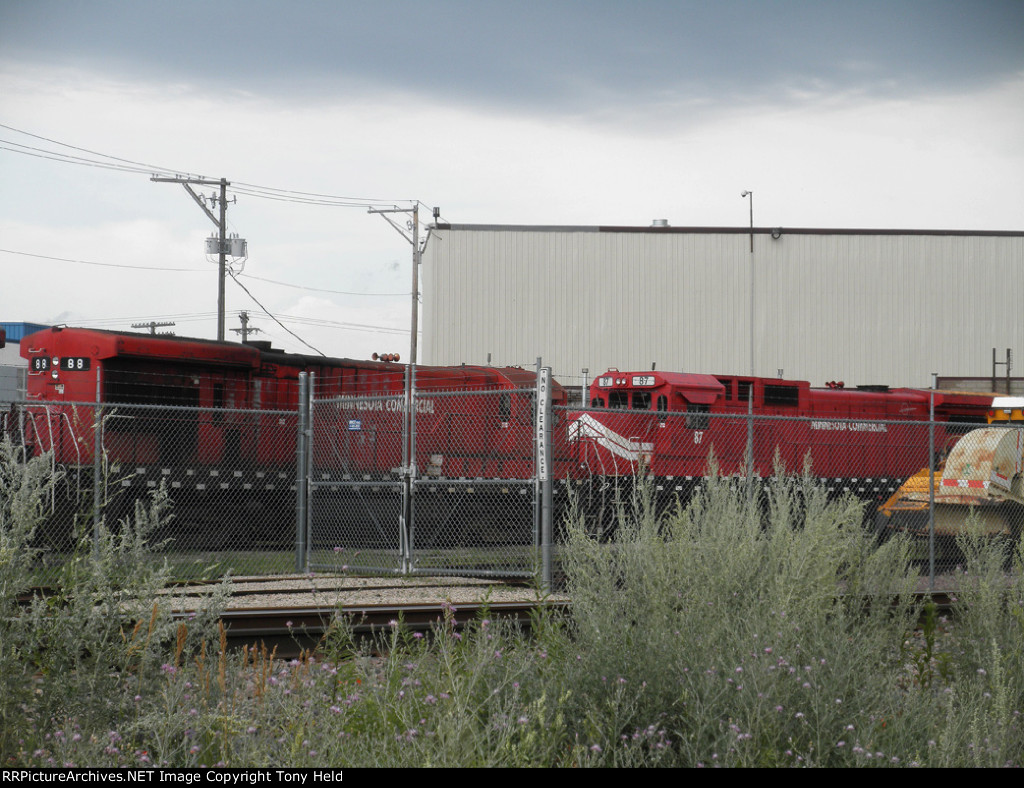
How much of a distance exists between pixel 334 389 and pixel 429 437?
2.58 meters

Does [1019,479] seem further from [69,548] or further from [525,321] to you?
[525,321]

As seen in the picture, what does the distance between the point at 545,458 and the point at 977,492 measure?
23.3 feet

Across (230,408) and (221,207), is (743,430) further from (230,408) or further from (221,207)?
(221,207)

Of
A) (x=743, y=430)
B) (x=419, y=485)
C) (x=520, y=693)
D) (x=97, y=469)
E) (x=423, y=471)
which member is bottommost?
(x=520, y=693)

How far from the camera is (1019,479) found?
14250 millimetres

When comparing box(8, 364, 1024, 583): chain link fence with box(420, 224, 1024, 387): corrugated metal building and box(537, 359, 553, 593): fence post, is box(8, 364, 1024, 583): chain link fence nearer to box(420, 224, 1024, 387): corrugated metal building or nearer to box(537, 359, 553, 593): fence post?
box(537, 359, 553, 593): fence post

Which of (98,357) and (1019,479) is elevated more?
(98,357)

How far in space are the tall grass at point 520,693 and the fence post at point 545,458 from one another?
177 inches

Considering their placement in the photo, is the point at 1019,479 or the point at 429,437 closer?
the point at 1019,479

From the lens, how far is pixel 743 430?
766 inches

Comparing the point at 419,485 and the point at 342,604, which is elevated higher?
the point at 419,485

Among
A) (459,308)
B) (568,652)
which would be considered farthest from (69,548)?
(459,308)

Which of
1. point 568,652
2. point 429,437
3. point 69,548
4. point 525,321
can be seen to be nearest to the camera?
point 568,652

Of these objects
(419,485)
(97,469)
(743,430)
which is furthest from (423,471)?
(97,469)
